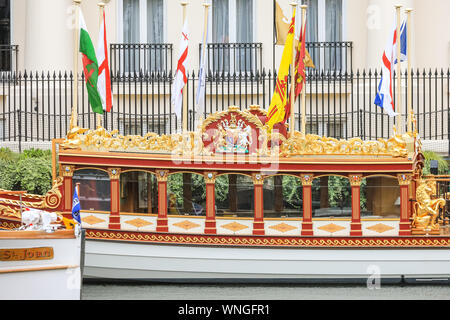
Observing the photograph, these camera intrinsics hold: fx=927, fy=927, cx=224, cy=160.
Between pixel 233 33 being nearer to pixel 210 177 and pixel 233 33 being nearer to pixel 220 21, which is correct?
pixel 220 21

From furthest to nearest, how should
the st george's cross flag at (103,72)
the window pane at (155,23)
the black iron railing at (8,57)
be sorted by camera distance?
1. the window pane at (155,23)
2. the black iron railing at (8,57)
3. the st george's cross flag at (103,72)

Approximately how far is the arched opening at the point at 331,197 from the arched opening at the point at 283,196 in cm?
30

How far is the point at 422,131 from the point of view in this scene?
2569 cm

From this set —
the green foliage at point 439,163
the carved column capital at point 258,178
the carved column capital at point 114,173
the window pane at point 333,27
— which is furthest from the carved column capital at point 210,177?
the window pane at point 333,27

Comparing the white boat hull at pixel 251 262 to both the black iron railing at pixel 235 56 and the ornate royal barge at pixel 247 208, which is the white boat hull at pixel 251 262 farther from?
the black iron railing at pixel 235 56

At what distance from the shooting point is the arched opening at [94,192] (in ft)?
55.7

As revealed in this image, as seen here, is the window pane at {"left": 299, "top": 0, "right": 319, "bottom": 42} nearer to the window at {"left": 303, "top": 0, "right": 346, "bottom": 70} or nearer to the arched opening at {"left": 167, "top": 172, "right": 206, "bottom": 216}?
the window at {"left": 303, "top": 0, "right": 346, "bottom": 70}

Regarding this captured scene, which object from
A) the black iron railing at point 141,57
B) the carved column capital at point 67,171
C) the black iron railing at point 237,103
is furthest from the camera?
the black iron railing at point 141,57

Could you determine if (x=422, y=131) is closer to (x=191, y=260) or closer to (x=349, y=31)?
(x=349, y=31)

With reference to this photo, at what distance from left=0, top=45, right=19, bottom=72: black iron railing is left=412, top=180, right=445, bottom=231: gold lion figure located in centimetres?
1432

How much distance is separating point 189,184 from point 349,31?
1148 centimetres

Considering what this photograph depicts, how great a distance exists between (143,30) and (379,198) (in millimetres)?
12294

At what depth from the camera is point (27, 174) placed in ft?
70.6

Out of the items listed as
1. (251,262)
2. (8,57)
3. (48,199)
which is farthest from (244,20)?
(48,199)
